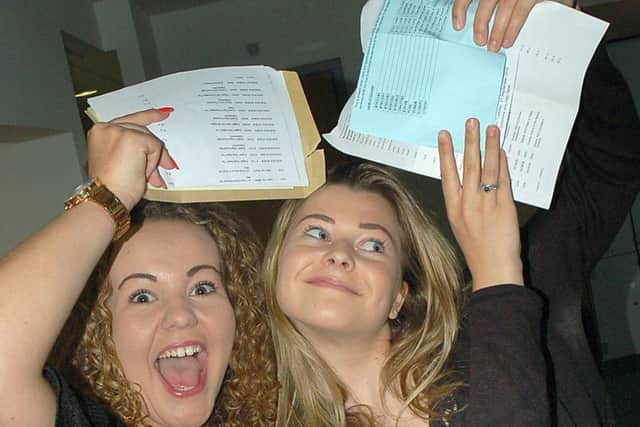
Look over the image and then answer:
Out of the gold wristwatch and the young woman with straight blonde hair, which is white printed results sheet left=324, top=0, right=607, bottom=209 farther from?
the gold wristwatch

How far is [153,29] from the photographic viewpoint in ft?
17.3

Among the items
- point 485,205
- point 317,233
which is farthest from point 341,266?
point 485,205

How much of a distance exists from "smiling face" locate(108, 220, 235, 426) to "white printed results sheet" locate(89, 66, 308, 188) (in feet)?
0.87

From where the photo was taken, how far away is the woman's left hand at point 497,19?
3.97ft

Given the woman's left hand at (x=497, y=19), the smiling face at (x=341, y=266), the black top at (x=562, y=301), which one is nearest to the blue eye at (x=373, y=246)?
the smiling face at (x=341, y=266)

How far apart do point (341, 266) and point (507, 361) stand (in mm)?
389

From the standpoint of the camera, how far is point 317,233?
1518 mm

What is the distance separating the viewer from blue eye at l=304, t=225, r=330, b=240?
1.52 m

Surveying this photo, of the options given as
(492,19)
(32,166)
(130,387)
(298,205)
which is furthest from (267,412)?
(32,166)

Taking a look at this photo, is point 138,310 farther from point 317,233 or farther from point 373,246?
point 373,246

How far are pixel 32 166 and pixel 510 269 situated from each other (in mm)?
3080

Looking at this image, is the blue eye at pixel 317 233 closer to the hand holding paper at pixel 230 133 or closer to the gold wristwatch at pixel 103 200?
the hand holding paper at pixel 230 133

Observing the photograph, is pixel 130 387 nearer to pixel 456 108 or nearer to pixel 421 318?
pixel 421 318

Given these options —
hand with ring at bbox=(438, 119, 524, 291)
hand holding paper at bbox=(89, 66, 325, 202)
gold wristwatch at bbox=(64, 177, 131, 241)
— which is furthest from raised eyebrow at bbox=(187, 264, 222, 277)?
hand with ring at bbox=(438, 119, 524, 291)
